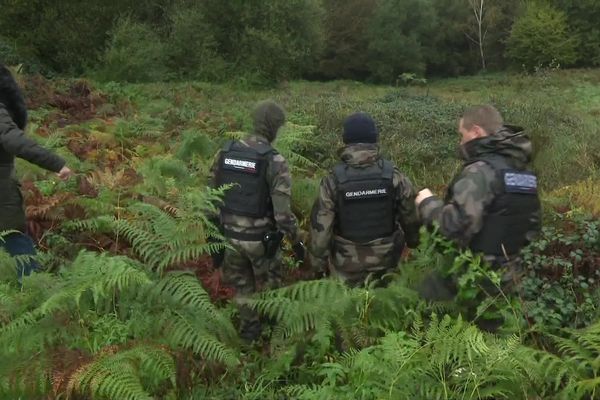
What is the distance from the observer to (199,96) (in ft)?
65.0

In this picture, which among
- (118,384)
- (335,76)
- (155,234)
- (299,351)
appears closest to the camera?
(118,384)

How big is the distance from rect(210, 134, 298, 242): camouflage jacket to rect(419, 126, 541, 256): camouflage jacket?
1209 mm

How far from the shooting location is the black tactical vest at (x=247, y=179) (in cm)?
485

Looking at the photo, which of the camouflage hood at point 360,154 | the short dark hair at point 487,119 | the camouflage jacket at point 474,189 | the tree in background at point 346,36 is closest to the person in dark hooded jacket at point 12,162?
the camouflage hood at point 360,154

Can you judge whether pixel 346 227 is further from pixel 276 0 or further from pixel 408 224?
pixel 276 0

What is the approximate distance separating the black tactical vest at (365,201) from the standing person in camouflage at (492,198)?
0.65 meters

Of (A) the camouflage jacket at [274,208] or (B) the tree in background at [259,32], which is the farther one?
(B) the tree in background at [259,32]

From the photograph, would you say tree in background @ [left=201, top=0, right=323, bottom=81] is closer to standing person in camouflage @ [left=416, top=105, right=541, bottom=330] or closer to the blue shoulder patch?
standing person in camouflage @ [left=416, top=105, right=541, bottom=330]

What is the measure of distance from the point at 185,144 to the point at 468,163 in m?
6.04

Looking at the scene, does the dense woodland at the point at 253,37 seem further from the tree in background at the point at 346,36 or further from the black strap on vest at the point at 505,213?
the black strap on vest at the point at 505,213

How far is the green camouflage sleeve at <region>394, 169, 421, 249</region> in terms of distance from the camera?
4789 millimetres

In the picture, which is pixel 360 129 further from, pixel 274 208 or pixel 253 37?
pixel 253 37

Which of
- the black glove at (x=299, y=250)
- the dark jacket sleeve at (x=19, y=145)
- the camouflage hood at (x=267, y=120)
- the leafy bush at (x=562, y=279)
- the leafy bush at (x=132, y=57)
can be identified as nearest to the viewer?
the leafy bush at (x=562, y=279)

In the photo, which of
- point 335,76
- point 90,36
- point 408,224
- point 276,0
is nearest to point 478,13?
point 335,76
